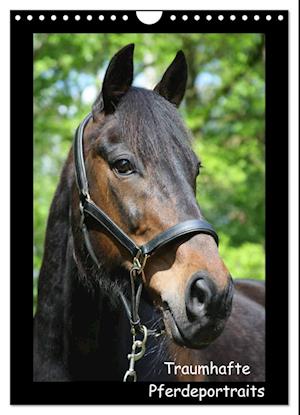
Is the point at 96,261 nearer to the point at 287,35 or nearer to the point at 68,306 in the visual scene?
the point at 68,306

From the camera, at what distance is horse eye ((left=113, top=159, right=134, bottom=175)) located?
7.77 ft

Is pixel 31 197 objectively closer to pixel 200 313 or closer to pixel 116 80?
pixel 116 80

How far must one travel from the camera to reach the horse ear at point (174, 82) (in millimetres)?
2764

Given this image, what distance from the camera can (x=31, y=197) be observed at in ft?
9.06

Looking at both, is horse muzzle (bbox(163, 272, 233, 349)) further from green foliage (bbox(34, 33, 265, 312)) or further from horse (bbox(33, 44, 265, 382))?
green foliage (bbox(34, 33, 265, 312))

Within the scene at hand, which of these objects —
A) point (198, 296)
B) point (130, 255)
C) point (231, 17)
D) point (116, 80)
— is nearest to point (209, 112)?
point (231, 17)

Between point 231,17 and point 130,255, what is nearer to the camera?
point 130,255

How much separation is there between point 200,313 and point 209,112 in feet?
22.8

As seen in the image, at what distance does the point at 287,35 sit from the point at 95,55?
14.5 ft

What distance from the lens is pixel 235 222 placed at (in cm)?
793

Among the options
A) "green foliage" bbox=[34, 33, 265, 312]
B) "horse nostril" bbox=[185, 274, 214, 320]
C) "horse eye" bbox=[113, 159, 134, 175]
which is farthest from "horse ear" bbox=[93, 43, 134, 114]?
"green foliage" bbox=[34, 33, 265, 312]

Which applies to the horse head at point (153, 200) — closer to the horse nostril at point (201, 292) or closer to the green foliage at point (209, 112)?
the horse nostril at point (201, 292)

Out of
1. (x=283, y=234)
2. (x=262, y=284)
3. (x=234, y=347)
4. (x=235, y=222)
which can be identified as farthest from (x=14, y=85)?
(x=235, y=222)

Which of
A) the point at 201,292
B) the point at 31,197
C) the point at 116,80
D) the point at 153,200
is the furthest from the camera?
the point at 31,197
